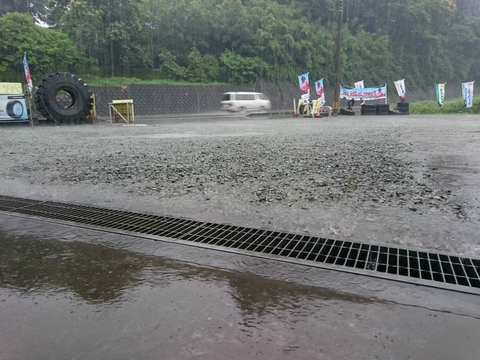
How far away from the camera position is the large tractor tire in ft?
65.6

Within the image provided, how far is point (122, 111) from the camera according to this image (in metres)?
22.8

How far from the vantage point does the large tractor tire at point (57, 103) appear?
2000 cm

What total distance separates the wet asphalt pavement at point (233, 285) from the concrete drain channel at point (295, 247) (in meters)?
0.13

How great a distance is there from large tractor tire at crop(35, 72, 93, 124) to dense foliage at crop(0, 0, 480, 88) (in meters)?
9.80

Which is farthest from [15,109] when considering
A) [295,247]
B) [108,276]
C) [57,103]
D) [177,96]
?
[295,247]

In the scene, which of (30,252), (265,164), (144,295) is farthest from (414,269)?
(265,164)

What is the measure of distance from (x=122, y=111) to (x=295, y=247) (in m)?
21.4

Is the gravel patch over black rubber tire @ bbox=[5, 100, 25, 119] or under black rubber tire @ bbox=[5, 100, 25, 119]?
under

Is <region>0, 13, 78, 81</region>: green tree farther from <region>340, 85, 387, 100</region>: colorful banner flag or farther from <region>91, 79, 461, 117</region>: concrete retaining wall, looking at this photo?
<region>340, 85, 387, 100</region>: colorful banner flag

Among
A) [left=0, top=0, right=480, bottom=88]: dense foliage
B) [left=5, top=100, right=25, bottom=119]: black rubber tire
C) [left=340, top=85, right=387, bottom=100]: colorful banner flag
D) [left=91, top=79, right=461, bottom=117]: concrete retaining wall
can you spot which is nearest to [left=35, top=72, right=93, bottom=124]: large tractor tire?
[left=5, top=100, right=25, bottom=119]: black rubber tire

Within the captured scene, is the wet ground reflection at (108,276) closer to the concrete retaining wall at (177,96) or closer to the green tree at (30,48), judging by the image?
the concrete retaining wall at (177,96)

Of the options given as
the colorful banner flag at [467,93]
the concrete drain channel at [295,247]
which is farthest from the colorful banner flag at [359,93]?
the concrete drain channel at [295,247]

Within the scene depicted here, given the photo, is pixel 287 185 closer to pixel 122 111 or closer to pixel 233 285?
pixel 233 285

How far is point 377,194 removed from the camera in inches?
188
